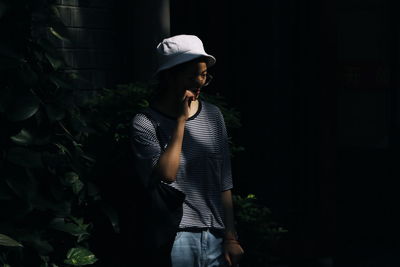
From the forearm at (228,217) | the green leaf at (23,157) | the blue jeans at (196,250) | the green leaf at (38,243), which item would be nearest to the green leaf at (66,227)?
the green leaf at (38,243)

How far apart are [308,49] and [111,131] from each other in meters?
3.58

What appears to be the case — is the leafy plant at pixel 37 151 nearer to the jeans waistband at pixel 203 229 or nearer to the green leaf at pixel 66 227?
the green leaf at pixel 66 227

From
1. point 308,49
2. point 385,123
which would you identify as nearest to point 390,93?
point 385,123

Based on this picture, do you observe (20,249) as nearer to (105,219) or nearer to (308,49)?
(105,219)

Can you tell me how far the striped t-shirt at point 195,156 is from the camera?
14.0 ft

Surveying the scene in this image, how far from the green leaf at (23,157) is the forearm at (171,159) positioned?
0.49m

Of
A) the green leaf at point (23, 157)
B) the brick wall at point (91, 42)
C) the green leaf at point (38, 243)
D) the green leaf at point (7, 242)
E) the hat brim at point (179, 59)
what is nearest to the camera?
the green leaf at point (7, 242)

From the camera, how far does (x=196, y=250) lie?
4.30 metres

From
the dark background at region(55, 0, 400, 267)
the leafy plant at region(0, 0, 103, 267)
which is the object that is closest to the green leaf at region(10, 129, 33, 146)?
the leafy plant at region(0, 0, 103, 267)

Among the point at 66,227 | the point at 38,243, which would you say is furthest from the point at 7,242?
the point at 66,227

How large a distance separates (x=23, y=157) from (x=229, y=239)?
976 millimetres

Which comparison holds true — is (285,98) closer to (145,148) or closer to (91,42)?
(91,42)

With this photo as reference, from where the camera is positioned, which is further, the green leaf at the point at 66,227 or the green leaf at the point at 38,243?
the green leaf at the point at 66,227

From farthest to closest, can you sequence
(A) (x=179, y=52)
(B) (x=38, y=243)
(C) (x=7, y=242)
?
(A) (x=179, y=52) < (B) (x=38, y=243) < (C) (x=7, y=242)
